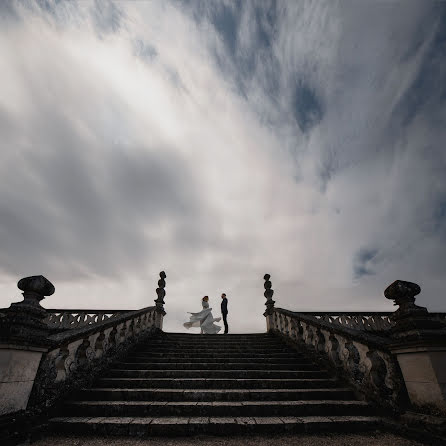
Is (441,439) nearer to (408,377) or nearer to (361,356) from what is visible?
(408,377)

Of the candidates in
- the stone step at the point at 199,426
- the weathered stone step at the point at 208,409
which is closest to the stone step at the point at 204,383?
the weathered stone step at the point at 208,409

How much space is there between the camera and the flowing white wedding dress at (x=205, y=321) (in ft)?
40.6

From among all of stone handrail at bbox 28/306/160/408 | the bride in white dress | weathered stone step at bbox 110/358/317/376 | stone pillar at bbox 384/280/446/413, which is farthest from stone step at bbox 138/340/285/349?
the bride in white dress

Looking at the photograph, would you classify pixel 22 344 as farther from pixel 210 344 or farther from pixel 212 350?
pixel 210 344

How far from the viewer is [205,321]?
1245 cm

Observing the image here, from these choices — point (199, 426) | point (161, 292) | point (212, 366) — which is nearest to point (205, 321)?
point (161, 292)

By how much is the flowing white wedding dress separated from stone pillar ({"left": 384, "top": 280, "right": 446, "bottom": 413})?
1035 cm

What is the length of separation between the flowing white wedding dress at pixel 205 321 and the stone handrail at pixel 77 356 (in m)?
6.56

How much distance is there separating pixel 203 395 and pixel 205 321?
904 cm

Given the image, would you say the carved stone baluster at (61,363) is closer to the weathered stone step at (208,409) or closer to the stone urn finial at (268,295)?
the weathered stone step at (208,409)

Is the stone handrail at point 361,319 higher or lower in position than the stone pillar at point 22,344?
higher

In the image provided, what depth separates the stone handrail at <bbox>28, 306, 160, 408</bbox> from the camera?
3180 millimetres

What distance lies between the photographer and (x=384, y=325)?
33.7 ft

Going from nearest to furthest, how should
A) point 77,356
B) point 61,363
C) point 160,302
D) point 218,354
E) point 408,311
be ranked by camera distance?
point 408,311 → point 61,363 → point 77,356 → point 218,354 → point 160,302
